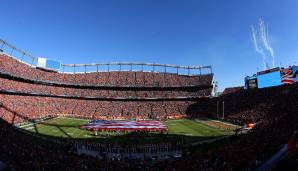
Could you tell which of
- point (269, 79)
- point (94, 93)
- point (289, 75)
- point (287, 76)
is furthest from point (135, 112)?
point (289, 75)

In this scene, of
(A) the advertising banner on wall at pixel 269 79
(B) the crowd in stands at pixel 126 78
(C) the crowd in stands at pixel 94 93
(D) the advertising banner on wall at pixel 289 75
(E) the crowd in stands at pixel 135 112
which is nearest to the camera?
(E) the crowd in stands at pixel 135 112

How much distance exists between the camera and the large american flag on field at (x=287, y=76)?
60.2m

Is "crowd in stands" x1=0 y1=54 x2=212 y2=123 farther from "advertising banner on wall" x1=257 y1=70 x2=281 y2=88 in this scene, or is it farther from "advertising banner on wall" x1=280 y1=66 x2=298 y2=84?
"advertising banner on wall" x1=280 y1=66 x2=298 y2=84

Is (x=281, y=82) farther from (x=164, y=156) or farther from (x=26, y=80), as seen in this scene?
(x=26, y=80)

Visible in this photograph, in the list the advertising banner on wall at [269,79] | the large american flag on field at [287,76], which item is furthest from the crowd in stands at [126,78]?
the large american flag on field at [287,76]

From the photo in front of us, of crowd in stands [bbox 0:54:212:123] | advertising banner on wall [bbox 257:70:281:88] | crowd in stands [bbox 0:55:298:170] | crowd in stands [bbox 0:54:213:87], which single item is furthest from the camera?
crowd in stands [bbox 0:54:213:87]

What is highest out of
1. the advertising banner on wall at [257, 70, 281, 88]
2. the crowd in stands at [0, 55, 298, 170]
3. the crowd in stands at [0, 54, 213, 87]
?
the crowd in stands at [0, 54, 213, 87]

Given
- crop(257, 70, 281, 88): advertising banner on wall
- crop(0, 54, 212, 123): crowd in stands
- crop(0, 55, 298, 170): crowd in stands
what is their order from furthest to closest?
crop(0, 54, 212, 123): crowd in stands < crop(257, 70, 281, 88): advertising banner on wall < crop(0, 55, 298, 170): crowd in stands

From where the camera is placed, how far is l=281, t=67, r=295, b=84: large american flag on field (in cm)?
6022

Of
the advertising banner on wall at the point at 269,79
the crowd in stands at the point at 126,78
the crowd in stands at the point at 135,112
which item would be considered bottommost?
the crowd in stands at the point at 135,112

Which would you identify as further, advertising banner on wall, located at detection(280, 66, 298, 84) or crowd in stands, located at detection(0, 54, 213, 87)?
crowd in stands, located at detection(0, 54, 213, 87)

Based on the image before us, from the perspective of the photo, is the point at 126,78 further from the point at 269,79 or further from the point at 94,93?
the point at 269,79

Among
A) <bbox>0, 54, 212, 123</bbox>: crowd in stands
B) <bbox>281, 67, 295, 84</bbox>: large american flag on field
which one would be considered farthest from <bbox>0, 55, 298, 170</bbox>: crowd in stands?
<bbox>281, 67, 295, 84</bbox>: large american flag on field

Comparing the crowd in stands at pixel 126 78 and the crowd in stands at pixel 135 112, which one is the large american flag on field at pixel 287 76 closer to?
the crowd in stands at pixel 135 112
